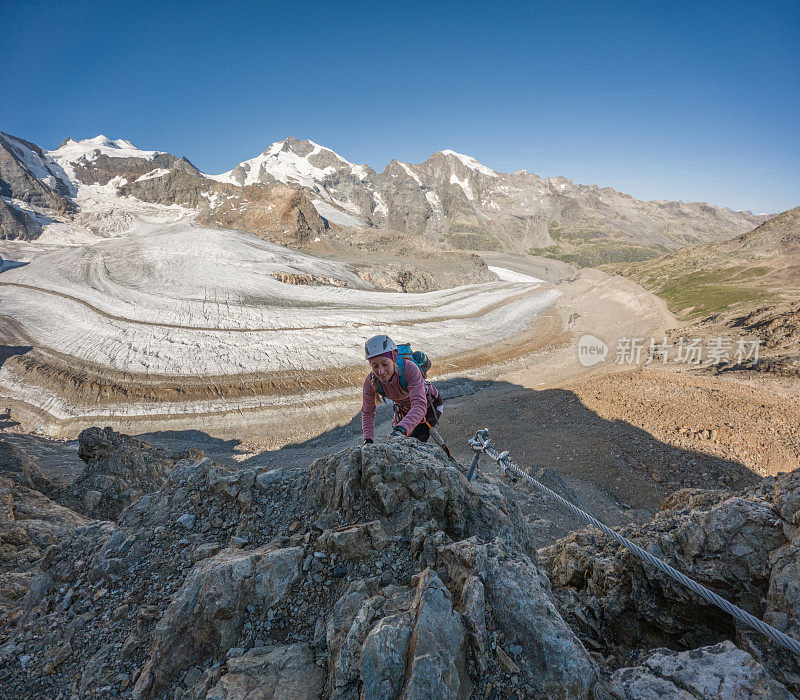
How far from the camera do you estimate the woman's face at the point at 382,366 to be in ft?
14.4

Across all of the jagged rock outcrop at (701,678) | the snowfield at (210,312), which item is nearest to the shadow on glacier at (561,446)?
the snowfield at (210,312)

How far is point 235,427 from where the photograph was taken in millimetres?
18328

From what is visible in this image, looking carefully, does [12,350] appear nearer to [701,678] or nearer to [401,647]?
[401,647]

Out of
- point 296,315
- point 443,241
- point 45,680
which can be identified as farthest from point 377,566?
point 443,241

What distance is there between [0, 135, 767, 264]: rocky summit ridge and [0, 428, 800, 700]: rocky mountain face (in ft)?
234

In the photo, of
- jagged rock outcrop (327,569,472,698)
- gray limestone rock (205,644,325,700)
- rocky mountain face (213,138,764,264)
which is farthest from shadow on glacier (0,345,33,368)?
rocky mountain face (213,138,764,264)

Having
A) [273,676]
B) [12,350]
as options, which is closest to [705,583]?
[273,676]

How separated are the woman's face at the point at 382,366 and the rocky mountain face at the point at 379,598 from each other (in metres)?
0.84

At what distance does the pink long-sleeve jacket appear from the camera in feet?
14.8

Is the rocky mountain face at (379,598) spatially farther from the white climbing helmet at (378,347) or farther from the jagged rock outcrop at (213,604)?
the white climbing helmet at (378,347)

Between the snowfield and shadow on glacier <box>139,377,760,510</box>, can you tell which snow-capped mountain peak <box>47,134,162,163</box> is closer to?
the snowfield

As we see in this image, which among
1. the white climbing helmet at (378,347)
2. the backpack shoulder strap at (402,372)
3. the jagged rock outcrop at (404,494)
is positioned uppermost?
the white climbing helmet at (378,347)

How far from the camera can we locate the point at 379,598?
2.55m

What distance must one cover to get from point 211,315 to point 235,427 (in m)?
16.3
